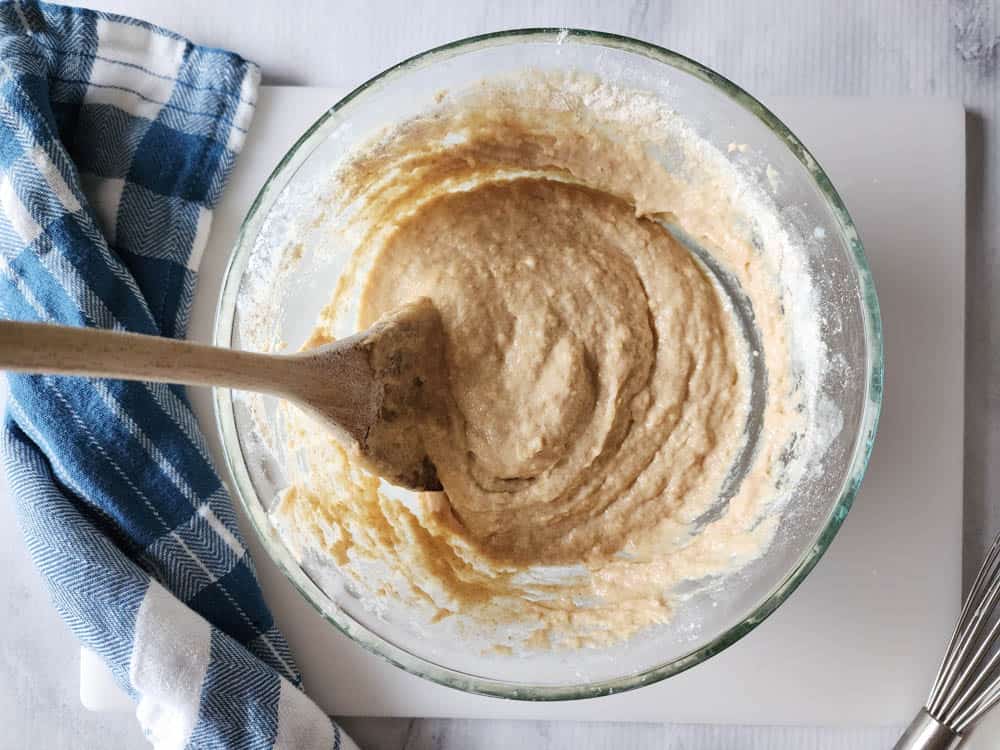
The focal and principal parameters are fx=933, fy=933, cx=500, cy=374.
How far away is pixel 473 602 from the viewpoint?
1291 mm

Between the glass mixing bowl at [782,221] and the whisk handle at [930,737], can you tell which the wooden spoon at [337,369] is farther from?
the whisk handle at [930,737]

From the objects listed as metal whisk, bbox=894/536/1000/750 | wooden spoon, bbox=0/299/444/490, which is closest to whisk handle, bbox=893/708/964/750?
metal whisk, bbox=894/536/1000/750

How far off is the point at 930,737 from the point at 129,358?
3.87 feet

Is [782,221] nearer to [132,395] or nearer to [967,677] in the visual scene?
[967,677]

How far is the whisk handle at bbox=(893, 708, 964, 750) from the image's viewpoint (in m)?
1.32

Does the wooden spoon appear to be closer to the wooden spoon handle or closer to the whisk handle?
the wooden spoon handle

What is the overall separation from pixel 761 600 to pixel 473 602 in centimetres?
39

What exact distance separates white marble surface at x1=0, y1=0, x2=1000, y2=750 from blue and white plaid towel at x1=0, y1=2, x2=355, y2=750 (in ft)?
0.37

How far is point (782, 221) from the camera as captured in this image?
3.94 ft

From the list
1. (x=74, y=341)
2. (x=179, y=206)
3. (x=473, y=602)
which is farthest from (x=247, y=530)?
(x=74, y=341)

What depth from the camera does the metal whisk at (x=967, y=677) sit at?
1319mm

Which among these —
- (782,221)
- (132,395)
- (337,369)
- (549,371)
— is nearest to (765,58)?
(782,221)

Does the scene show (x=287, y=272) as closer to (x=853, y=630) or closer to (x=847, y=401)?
(x=847, y=401)

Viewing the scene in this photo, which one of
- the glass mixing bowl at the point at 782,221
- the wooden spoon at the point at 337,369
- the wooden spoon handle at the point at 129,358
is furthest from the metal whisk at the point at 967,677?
the wooden spoon handle at the point at 129,358
